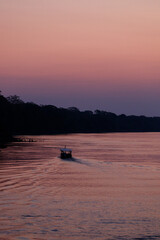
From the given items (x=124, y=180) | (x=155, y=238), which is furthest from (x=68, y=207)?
(x=124, y=180)

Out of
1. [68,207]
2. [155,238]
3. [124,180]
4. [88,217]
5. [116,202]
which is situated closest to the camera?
[155,238]

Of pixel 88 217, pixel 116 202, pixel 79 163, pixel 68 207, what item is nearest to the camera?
pixel 88 217

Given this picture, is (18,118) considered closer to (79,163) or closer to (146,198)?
(79,163)

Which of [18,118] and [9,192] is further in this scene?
[18,118]

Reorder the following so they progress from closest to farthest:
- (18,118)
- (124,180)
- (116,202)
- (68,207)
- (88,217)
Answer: (88,217) → (68,207) → (116,202) → (124,180) → (18,118)

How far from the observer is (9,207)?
24891 mm

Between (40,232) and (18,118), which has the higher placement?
(18,118)

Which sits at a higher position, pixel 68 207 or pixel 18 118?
pixel 18 118

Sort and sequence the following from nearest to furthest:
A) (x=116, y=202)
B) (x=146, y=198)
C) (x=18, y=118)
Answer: (x=116, y=202) < (x=146, y=198) < (x=18, y=118)

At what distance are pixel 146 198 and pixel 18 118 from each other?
141 meters

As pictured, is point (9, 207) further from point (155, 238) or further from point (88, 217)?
point (155, 238)

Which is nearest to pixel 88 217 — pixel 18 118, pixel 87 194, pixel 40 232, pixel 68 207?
pixel 68 207

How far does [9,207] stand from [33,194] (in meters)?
5.19

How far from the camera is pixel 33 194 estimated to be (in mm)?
29984
